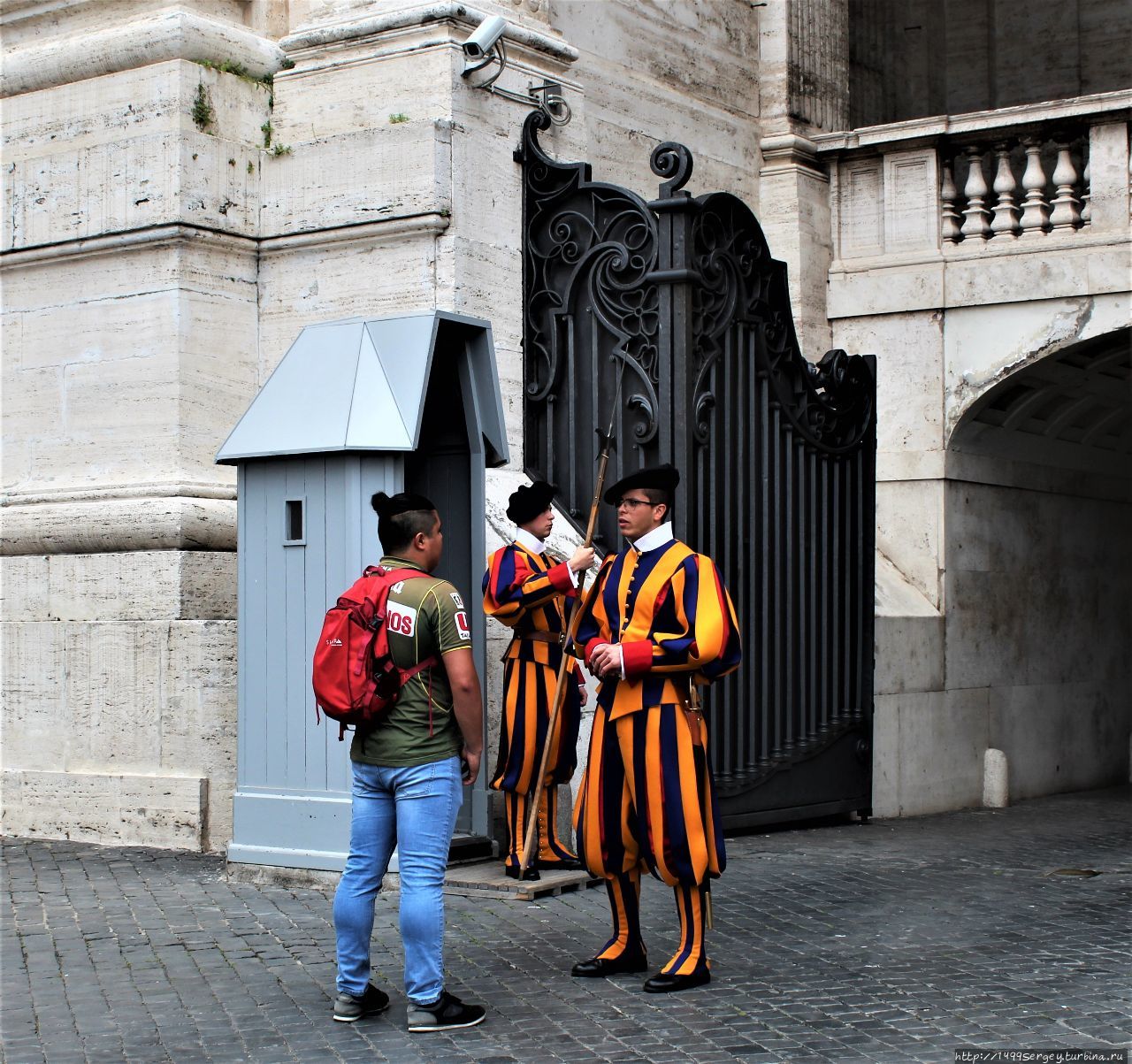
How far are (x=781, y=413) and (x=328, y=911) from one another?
4.05 m

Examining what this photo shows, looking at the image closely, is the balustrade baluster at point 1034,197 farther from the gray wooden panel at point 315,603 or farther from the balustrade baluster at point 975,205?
the gray wooden panel at point 315,603

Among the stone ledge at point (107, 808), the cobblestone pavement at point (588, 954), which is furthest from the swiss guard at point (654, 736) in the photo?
the stone ledge at point (107, 808)

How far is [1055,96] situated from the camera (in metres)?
13.9

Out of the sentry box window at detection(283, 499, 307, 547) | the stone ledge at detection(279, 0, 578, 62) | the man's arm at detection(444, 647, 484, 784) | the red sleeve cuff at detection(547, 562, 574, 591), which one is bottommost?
the man's arm at detection(444, 647, 484, 784)

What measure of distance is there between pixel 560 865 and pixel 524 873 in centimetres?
30

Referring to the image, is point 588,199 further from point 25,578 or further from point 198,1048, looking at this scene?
point 198,1048

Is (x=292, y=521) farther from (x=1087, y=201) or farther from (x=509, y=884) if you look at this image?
(x=1087, y=201)

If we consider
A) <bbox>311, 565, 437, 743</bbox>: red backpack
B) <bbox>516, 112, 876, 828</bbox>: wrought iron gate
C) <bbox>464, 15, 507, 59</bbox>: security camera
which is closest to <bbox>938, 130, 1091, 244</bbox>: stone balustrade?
<bbox>516, 112, 876, 828</bbox>: wrought iron gate

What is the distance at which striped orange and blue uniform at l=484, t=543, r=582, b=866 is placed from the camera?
24.7 ft

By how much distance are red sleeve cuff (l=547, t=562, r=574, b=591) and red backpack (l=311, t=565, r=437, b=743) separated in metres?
2.02

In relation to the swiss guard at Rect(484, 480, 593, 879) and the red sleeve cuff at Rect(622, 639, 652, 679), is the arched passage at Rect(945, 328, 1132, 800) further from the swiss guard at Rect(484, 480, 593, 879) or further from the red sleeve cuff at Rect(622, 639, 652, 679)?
the red sleeve cuff at Rect(622, 639, 652, 679)

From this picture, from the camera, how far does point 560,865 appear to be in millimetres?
7719

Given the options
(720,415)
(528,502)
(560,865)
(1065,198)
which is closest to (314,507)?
(528,502)

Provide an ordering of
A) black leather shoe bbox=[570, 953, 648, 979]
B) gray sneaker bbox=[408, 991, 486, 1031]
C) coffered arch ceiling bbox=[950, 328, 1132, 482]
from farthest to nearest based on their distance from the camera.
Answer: coffered arch ceiling bbox=[950, 328, 1132, 482] → black leather shoe bbox=[570, 953, 648, 979] → gray sneaker bbox=[408, 991, 486, 1031]
